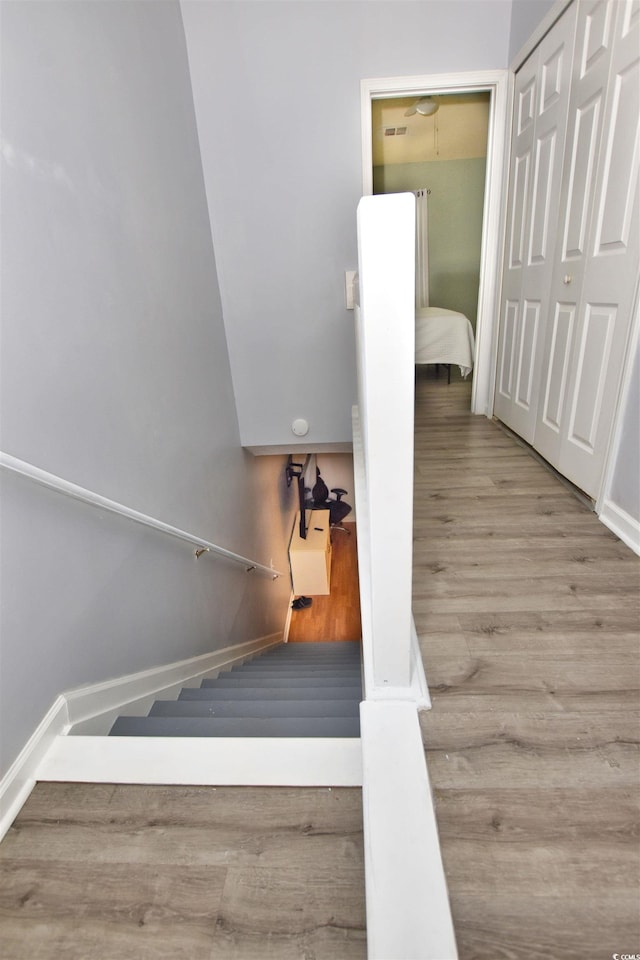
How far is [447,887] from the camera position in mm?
857

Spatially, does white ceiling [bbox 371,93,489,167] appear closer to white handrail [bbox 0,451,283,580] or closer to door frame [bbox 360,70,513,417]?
door frame [bbox 360,70,513,417]

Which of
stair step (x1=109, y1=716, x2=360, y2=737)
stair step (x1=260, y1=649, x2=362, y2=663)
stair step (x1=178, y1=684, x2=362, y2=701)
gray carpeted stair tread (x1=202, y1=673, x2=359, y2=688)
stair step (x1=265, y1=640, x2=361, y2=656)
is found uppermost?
stair step (x1=109, y1=716, x2=360, y2=737)

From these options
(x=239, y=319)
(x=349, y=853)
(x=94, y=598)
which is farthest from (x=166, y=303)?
(x=349, y=853)

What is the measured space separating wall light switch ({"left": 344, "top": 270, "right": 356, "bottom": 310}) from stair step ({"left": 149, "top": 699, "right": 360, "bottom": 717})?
2199 millimetres

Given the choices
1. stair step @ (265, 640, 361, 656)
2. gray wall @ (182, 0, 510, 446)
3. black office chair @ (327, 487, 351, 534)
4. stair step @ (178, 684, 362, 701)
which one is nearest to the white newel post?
stair step @ (178, 684, 362, 701)

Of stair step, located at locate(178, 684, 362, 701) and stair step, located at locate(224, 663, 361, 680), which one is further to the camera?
stair step, located at locate(224, 663, 361, 680)

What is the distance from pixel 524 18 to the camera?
2324 mm

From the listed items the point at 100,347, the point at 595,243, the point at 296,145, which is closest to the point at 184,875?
the point at 100,347

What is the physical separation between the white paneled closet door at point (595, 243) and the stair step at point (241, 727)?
1.38 metres

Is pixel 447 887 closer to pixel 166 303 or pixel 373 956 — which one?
pixel 373 956

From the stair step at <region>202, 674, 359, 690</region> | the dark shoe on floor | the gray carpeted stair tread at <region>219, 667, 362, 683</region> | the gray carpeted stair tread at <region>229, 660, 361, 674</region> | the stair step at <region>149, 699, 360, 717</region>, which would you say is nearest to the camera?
the stair step at <region>149, 699, 360, 717</region>

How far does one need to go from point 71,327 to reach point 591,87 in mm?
2106

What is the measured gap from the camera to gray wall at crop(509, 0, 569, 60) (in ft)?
7.04

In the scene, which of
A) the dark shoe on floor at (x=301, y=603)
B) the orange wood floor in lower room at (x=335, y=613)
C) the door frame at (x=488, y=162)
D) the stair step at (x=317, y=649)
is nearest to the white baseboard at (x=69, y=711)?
the stair step at (x=317, y=649)
